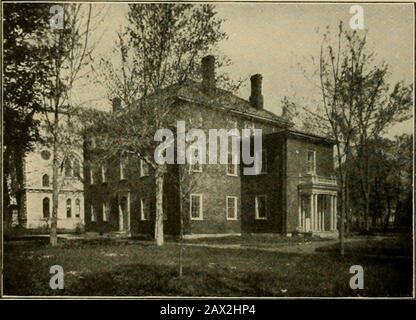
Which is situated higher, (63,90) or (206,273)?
(63,90)

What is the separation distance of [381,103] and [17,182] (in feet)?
→ 14.9

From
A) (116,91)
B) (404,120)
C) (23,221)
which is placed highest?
(116,91)

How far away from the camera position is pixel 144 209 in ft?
22.5

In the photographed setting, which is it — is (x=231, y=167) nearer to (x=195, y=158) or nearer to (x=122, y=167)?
(x=195, y=158)

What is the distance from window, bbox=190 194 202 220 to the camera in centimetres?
654

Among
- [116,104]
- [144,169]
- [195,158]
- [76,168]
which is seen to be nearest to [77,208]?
[76,168]

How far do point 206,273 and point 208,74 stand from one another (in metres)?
2.43

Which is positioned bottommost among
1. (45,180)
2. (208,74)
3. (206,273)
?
(206,273)

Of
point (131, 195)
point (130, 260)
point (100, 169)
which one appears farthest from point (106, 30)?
point (130, 260)

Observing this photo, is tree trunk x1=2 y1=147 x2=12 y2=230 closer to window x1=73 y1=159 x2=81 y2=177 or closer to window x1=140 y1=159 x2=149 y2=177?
window x1=73 y1=159 x2=81 y2=177

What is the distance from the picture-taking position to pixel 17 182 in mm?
6195

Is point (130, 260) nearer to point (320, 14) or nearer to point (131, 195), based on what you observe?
point (131, 195)

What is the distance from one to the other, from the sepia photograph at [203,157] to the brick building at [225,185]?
1.0 inches

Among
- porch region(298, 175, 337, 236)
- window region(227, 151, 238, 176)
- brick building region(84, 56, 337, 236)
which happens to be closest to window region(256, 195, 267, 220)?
brick building region(84, 56, 337, 236)
